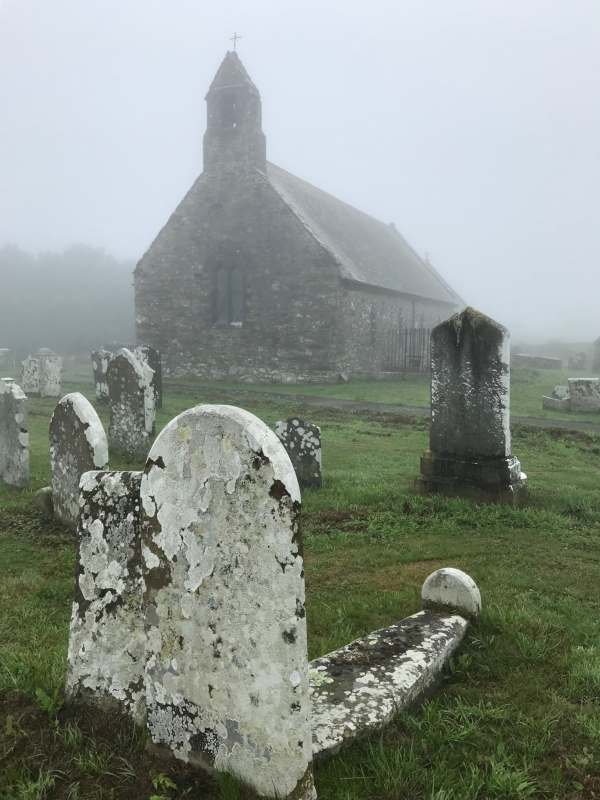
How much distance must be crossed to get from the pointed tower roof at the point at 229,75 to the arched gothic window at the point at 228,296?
24.2 ft

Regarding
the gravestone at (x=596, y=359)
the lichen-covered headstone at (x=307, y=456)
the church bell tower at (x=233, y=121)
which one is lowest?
the lichen-covered headstone at (x=307, y=456)

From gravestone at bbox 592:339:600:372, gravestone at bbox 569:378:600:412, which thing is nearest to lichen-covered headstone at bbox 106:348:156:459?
gravestone at bbox 569:378:600:412

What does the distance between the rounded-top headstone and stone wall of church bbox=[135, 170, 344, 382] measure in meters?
19.3

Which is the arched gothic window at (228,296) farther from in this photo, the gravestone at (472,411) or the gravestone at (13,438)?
the gravestone at (472,411)

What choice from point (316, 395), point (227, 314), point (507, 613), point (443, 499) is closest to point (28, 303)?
point (227, 314)

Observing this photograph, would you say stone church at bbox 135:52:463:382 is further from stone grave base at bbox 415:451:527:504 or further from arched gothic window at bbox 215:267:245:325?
stone grave base at bbox 415:451:527:504

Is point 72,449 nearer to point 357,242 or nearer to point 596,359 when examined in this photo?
point 596,359

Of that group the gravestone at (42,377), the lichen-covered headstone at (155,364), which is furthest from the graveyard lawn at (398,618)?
the gravestone at (42,377)

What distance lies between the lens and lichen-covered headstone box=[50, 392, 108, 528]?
5902 millimetres

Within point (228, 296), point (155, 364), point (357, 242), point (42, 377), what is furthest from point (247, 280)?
point (155, 364)

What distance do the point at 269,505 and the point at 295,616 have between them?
0.40 meters

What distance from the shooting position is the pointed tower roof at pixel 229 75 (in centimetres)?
2494

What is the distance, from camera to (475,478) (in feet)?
23.8

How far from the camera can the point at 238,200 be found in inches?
985
